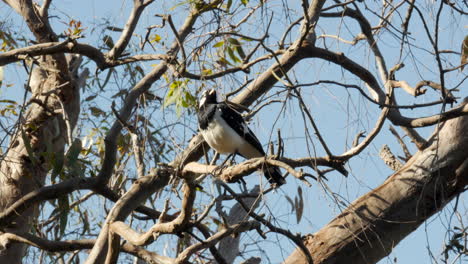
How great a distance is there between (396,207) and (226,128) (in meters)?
1.35

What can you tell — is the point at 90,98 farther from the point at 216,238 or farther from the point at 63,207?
the point at 216,238

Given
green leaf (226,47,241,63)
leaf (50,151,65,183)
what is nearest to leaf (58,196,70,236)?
leaf (50,151,65,183)

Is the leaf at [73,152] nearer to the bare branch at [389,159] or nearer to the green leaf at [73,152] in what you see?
the green leaf at [73,152]

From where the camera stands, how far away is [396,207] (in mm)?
2863

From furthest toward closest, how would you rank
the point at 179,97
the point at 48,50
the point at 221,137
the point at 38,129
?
the point at 38,129
the point at 221,137
the point at 48,50
the point at 179,97

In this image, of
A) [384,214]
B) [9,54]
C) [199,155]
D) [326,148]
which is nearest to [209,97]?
[199,155]

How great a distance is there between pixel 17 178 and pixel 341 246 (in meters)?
1.93

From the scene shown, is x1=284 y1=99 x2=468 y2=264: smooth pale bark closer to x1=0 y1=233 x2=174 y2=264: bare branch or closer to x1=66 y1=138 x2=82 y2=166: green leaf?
x1=0 y1=233 x2=174 y2=264: bare branch

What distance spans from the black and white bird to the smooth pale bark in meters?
1.11

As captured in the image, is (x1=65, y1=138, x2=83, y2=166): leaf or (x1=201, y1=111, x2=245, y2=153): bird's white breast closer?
(x1=65, y1=138, x2=83, y2=166): leaf

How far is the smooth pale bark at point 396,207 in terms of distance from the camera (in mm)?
2787

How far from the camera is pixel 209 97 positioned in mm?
4020

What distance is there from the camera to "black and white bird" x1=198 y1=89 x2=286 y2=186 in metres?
3.89

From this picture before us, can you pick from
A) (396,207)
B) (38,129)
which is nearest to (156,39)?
(38,129)
